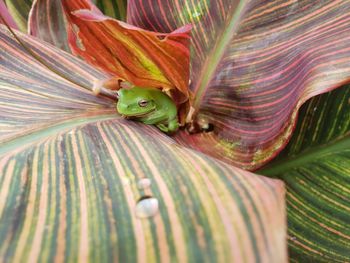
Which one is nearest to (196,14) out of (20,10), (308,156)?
(308,156)

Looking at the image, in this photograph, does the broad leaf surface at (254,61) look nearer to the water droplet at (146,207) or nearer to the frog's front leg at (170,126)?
the frog's front leg at (170,126)

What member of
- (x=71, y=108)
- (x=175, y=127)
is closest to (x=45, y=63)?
(x=71, y=108)

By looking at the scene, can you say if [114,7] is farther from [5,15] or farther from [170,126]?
[170,126]

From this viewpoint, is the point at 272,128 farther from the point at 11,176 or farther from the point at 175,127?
the point at 11,176

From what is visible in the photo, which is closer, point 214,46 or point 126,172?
point 126,172

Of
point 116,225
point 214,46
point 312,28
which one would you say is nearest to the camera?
point 116,225

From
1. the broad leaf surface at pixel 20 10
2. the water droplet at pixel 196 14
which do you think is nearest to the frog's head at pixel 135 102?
the water droplet at pixel 196 14

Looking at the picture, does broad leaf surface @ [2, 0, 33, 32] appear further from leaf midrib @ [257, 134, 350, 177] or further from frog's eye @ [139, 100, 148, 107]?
leaf midrib @ [257, 134, 350, 177]

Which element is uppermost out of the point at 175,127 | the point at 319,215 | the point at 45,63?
the point at 45,63
